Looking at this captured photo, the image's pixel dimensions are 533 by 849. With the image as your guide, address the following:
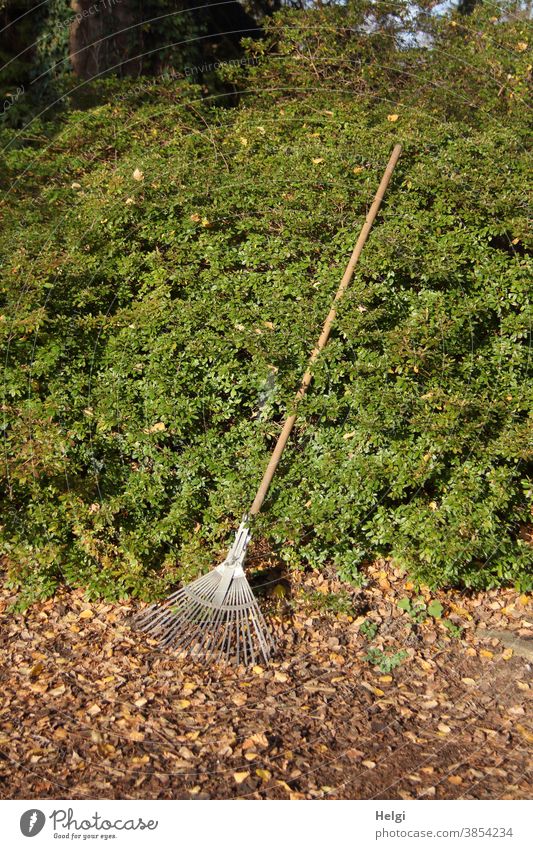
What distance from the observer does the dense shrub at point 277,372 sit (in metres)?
4.69

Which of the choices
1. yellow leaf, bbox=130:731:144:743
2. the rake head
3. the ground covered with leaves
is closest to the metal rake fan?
the rake head

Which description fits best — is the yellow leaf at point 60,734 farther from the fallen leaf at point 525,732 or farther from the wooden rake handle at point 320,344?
the fallen leaf at point 525,732

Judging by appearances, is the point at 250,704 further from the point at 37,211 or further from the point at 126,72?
the point at 126,72

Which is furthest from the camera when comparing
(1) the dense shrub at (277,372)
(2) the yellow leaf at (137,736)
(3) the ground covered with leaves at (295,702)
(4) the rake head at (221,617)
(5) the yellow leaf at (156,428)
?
(5) the yellow leaf at (156,428)

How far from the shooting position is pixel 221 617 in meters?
4.32

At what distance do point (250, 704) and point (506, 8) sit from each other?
6649 millimetres

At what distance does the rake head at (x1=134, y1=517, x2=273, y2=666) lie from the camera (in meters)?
4.32

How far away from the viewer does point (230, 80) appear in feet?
23.3

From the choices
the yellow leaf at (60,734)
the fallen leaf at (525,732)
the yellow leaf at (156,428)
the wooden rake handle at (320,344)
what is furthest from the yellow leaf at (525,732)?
the yellow leaf at (156,428)

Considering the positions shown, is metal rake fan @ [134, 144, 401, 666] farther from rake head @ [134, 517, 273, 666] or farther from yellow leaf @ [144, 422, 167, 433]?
yellow leaf @ [144, 422, 167, 433]

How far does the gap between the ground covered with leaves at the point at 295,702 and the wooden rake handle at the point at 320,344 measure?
2.17 ft

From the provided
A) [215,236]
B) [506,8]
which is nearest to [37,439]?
[215,236]

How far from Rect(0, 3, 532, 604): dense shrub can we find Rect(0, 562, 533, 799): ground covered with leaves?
0.25 metres

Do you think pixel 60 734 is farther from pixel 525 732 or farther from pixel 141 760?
pixel 525 732
